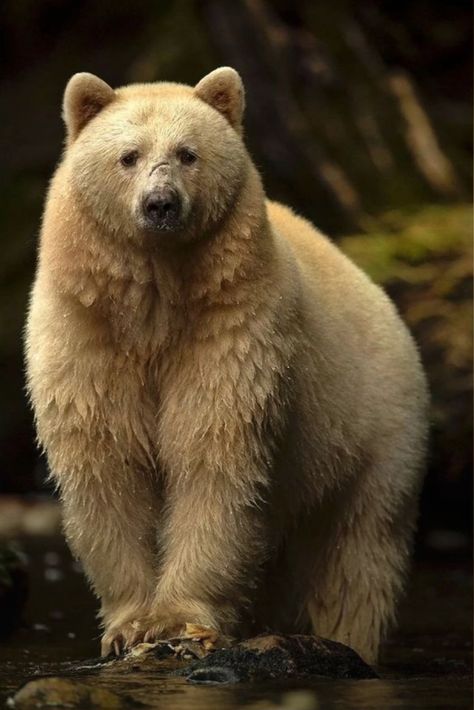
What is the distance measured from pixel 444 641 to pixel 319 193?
6482 millimetres

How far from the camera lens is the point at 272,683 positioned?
623cm

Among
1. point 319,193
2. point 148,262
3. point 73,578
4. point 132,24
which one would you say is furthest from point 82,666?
point 132,24

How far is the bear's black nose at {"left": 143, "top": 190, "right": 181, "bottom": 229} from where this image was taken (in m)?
6.42

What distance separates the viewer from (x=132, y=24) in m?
17.7

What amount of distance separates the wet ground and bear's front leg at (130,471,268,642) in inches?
17.6

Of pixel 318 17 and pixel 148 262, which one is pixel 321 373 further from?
pixel 318 17

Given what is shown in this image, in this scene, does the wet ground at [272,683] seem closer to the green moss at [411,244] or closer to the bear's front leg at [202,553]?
the bear's front leg at [202,553]

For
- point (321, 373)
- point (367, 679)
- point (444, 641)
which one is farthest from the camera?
point (444, 641)

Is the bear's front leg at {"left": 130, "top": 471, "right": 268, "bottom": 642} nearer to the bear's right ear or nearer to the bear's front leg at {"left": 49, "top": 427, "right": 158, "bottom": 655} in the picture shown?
the bear's front leg at {"left": 49, "top": 427, "right": 158, "bottom": 655}

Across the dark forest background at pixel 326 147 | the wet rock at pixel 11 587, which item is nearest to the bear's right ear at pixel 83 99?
the wet rock at pixel 11 587

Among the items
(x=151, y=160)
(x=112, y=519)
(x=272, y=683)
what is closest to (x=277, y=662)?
(x=272, y=683)

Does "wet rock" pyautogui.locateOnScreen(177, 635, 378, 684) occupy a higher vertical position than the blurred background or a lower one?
lower

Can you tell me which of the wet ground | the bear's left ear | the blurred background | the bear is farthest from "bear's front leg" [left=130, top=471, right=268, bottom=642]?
the blurred background

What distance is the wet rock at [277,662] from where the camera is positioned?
6.29 m
